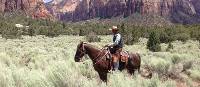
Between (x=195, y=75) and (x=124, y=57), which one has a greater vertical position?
(x=124, y=57)

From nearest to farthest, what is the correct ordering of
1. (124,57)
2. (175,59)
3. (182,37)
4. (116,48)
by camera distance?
(116,48), (124,57), (175,59), (182,37)

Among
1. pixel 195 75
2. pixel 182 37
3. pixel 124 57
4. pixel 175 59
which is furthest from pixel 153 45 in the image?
pixel 182 37

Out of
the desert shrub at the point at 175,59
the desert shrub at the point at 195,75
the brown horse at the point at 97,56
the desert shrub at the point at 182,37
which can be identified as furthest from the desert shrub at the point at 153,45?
the brown horse at the point at 97,56

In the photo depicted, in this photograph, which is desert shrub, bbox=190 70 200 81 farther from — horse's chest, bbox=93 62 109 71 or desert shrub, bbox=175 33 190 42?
desert shrub, bbox=175 33 190 42

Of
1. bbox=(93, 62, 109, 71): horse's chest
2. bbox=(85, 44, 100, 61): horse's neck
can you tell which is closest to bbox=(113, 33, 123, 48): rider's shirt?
bbox=(85, 44, 100, 61): horse's neck

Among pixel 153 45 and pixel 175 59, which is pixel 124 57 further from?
pixel 153 45

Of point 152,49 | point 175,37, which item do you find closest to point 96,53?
point 152,49

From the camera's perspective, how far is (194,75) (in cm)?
1695

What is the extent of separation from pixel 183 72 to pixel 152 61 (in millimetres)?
2091

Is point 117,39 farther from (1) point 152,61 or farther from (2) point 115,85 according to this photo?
(1) point 152,61

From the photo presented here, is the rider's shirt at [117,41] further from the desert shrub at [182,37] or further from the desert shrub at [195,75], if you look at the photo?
the desert shrub at [182,37]

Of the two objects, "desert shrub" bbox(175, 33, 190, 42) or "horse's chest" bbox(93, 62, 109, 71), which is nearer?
"horse's chest" bbox(93, 62, 109, 71)

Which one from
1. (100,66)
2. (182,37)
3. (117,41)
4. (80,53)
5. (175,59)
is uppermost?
(117,41)

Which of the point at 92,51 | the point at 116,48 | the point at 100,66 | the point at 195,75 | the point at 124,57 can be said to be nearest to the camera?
the point at 100,66
